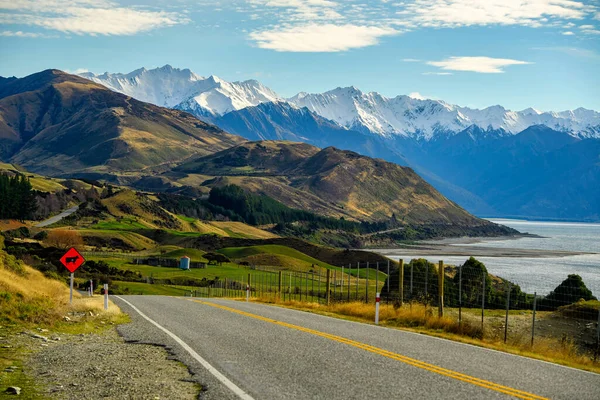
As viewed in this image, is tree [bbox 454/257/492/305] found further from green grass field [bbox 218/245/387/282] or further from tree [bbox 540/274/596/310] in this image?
green grass field [bbox 218/245/387/282]

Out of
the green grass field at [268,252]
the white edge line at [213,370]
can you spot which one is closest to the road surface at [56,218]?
the green grass field at [268,252]

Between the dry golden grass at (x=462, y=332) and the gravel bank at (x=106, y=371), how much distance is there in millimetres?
9703

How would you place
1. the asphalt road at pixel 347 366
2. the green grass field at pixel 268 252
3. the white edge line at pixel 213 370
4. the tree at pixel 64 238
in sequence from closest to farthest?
the white edge line at pixel 213 370, the asphalt road at pixel 347 366, the tree at pixel 64 238, the green grass field at pixel 268 252

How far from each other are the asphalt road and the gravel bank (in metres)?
0.49

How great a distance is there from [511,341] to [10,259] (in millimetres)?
25469

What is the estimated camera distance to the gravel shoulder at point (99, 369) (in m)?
13.0

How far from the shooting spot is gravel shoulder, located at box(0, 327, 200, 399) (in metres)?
13.0

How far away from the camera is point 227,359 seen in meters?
16.4

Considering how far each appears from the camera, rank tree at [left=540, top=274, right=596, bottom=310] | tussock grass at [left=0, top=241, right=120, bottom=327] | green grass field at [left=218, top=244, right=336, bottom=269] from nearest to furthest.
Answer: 1. tussock grass at [left=0, top=241, right=120, bottom=327]
2. tree at [left=540, top=274, right=596, bottom=310]
3. green grass field at [left=218, top=244, right=336, bottom=269]

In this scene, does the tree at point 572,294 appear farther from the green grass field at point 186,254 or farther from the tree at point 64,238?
the tree at point 64,238

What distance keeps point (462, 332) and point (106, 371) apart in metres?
13.4

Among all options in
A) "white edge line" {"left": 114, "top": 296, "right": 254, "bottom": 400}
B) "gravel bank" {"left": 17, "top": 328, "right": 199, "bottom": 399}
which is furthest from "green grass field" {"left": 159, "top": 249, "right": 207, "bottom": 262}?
"gravel bank" {"left": 17, "top": 328, "right": 199, "bottom": 399}

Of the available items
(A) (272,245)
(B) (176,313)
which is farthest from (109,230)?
(B) (176,313)

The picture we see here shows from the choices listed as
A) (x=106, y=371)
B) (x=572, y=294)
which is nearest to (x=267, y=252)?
(x=572, y=294)
